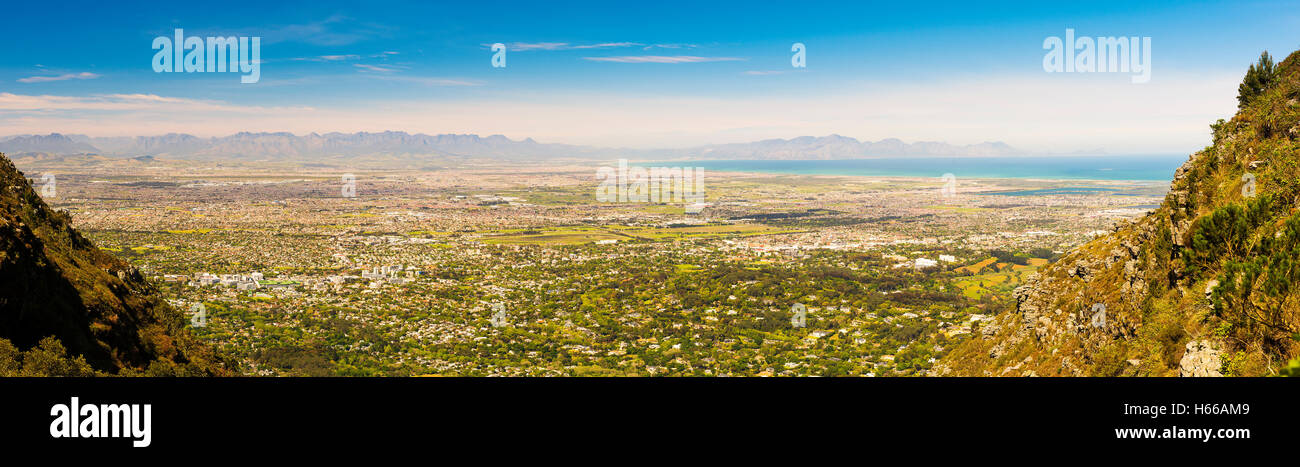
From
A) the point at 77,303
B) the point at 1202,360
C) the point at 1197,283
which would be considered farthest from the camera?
the point at 77,303

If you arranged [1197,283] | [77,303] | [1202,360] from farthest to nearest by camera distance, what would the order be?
1. [77,303]
2. [1197,283]
3. [1202,360]

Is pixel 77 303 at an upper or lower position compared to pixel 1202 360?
lower

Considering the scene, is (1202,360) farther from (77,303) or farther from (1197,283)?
(77,303)

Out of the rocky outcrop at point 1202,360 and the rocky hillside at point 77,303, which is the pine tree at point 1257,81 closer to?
the rocky outcrop at point 1202,360

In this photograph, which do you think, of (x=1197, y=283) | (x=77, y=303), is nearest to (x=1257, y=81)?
(x=1197, y=283)
